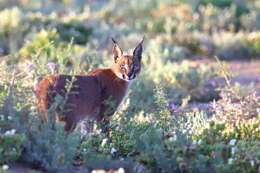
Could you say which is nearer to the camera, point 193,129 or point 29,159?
point 29,159

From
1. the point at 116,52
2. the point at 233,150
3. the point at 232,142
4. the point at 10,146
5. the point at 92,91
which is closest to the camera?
the point at 10,146

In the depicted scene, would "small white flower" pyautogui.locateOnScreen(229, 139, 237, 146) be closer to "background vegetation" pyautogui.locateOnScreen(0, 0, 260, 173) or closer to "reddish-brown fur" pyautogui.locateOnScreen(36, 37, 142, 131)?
"background vegetation" pyautogui.locateOnScreen(0, 0, 260, 173)

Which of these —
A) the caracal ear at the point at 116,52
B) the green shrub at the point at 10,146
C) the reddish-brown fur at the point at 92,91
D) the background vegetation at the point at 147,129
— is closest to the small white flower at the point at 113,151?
the background vegetation at the point at 147,129

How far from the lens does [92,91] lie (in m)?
7.78

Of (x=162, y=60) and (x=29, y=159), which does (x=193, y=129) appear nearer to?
(x=29, y=159)

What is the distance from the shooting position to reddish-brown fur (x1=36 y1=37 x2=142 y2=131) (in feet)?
23.7

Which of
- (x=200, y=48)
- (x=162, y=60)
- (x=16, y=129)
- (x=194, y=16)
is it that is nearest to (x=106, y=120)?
(x=16, y=129)

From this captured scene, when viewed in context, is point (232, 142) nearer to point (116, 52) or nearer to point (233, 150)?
point (233, 150)

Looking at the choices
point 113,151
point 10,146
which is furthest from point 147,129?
point 10,146

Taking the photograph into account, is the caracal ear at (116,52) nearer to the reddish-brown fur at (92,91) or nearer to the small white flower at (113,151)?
the reddish-brown fur at (92,91)

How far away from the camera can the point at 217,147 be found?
22.2 feet

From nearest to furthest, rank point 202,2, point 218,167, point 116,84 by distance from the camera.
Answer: point 218,167 → point 116,84 → point 202,2

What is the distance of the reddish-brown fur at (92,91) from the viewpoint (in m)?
7.24

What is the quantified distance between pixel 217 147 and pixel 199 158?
26 cm
